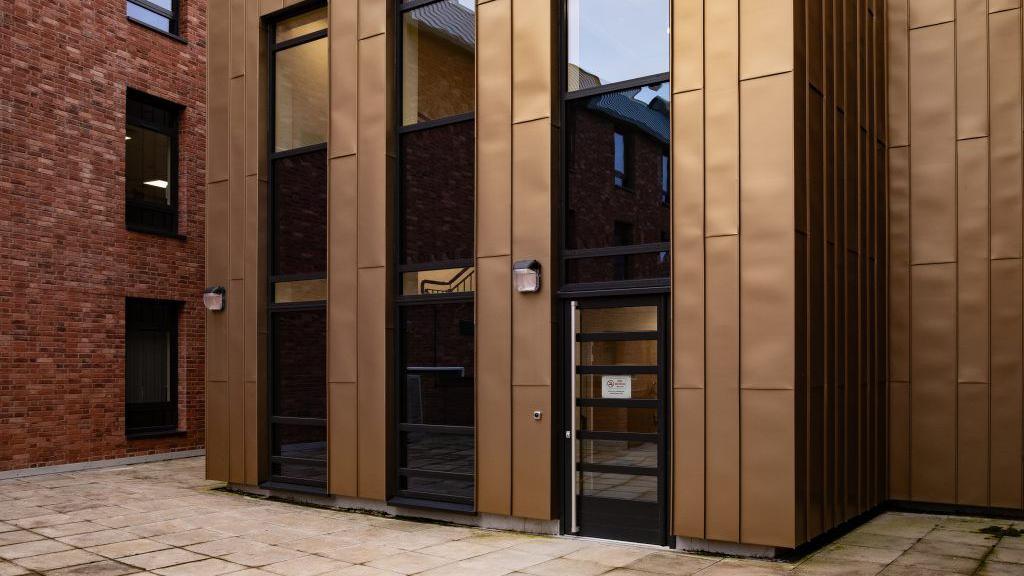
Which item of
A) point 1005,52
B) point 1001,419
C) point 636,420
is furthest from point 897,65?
point 636,420

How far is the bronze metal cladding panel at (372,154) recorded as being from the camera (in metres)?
9.84

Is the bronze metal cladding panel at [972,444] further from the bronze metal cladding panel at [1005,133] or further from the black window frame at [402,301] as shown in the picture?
the black window frame at [402,301]

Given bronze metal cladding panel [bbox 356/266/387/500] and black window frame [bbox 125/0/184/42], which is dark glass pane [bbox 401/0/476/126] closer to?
bronze metal cladding panel [bbox 356/266/387/500]

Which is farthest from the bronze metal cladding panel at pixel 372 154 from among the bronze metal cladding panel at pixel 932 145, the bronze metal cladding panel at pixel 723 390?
the bronze metal cladding panel at pixel 932 145

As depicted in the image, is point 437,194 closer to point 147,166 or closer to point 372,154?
point 372,154

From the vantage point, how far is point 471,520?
9008 mm

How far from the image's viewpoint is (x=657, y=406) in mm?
7863

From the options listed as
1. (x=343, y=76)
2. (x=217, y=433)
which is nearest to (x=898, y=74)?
(x=343, y=76)

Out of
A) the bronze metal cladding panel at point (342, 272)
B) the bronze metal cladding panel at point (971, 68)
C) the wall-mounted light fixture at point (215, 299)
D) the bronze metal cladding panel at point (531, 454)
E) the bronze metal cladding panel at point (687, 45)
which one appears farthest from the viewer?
the wall-mounted light fixture at point (215, 299)

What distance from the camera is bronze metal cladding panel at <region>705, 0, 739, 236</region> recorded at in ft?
24.0

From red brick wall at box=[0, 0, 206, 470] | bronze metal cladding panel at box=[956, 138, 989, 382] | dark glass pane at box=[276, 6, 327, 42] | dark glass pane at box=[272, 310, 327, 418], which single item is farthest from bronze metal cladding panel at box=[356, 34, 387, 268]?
bronze metal cladding panel at box=[956, 138, 989, 382]

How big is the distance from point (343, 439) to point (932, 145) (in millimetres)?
7667

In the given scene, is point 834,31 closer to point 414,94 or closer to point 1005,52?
point 1005,52

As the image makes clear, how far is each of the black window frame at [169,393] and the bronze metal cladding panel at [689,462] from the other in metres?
10.6
